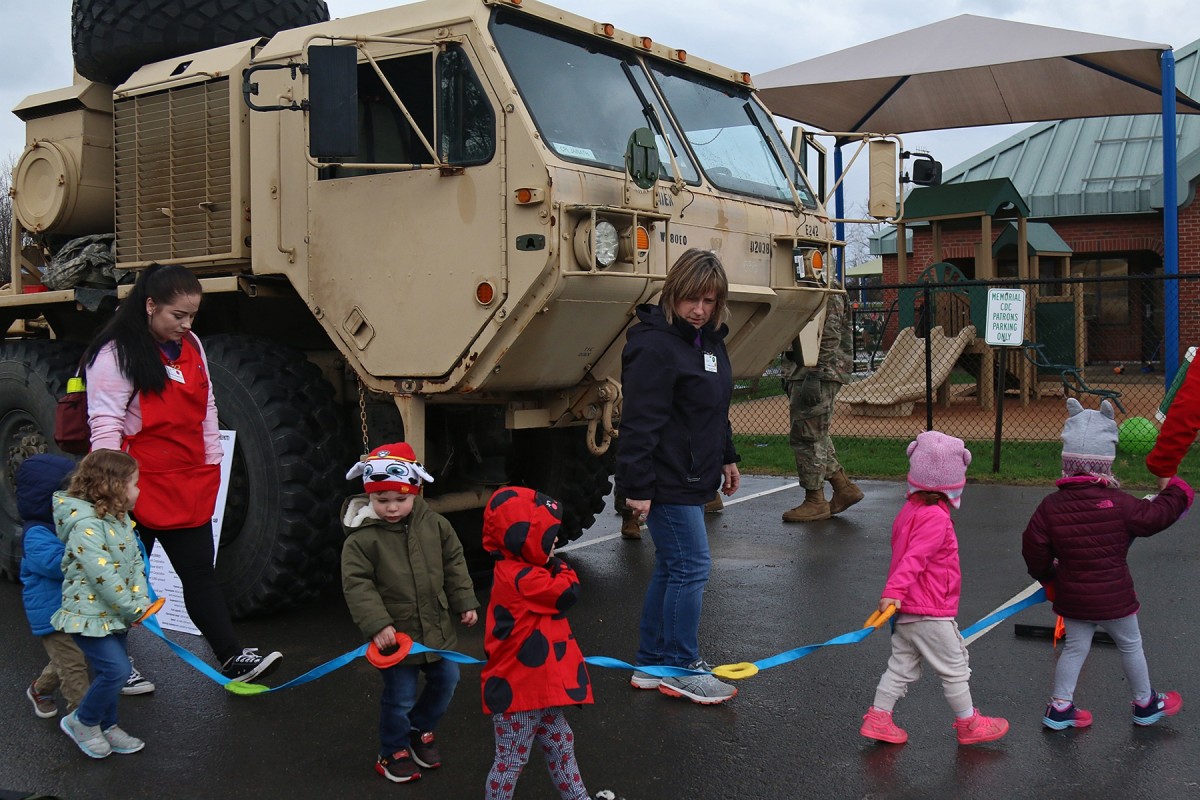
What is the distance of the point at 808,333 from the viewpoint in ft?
22.8

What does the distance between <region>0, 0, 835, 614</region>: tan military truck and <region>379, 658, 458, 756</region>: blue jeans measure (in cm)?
165

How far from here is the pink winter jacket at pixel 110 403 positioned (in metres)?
4.41

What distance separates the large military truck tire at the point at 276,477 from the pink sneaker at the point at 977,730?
3.01m

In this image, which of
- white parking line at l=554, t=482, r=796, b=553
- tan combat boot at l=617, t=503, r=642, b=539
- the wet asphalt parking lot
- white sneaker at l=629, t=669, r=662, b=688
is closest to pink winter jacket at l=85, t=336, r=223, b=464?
the wet asphalt parking lot

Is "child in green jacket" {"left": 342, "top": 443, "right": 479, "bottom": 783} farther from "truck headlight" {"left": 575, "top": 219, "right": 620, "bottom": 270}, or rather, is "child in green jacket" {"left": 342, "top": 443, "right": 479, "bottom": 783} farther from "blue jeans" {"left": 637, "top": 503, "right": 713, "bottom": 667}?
"truck headlight" {"left": 575, "top": 219, "right": 620, "bottom": 270}

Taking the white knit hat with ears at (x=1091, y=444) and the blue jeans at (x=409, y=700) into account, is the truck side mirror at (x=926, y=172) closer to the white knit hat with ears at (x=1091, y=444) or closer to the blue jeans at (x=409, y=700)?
the white knit hat with ears at (x=1091, y=444)

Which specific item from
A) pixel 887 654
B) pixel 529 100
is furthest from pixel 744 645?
pixel 529 100

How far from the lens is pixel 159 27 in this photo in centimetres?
661

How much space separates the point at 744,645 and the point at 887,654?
64 cm

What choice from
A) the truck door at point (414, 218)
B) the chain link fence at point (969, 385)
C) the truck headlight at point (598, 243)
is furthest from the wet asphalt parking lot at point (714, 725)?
the chain link fence at point (969, 385)

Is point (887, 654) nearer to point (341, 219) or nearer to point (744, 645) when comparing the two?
point (744, 645)

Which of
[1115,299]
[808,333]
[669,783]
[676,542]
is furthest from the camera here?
[1115,299]

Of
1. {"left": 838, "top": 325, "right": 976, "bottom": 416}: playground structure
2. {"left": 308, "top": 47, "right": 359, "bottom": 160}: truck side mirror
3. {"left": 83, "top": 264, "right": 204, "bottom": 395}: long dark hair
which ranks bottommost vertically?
{"left": 838, "top": 325, "right": 976, "bottom": 416}: playground structure

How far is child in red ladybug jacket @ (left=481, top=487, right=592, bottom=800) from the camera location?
3.33m
